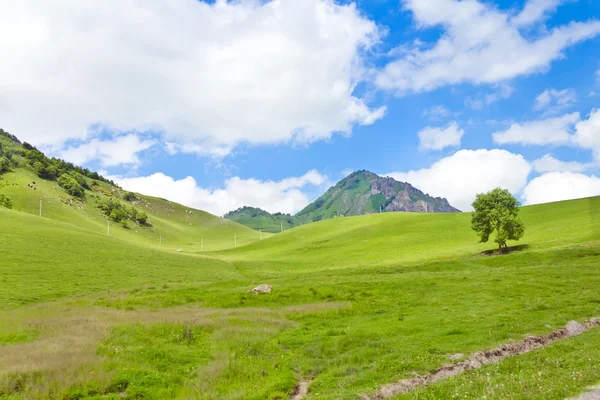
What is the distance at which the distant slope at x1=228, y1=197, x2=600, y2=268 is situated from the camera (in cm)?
8362

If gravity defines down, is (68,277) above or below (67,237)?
below

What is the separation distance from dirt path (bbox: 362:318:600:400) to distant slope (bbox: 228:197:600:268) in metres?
56.3

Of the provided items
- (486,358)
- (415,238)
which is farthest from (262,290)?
(415,238)

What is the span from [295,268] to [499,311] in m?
68.7

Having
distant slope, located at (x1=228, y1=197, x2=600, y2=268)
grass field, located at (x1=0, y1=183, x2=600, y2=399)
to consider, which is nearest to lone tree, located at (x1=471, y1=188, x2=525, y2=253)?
distant slope, located at (x1=228, y1=197, x2=600, y2=268)

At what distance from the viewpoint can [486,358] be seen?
709 inches

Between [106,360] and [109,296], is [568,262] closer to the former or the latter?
[106,360]

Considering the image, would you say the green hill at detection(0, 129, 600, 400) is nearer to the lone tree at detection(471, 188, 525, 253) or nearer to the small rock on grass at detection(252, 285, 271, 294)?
the small rock on grass at detection(252, 285, 271, 294)

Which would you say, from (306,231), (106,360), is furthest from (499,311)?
(306,231)

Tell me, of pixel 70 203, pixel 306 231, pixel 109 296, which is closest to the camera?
pixel 109 296

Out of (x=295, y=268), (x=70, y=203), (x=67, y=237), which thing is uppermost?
(x=70, y=203)

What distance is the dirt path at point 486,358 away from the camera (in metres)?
14.8

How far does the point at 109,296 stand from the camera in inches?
1847

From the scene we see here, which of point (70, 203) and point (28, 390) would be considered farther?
point (70, 203)
